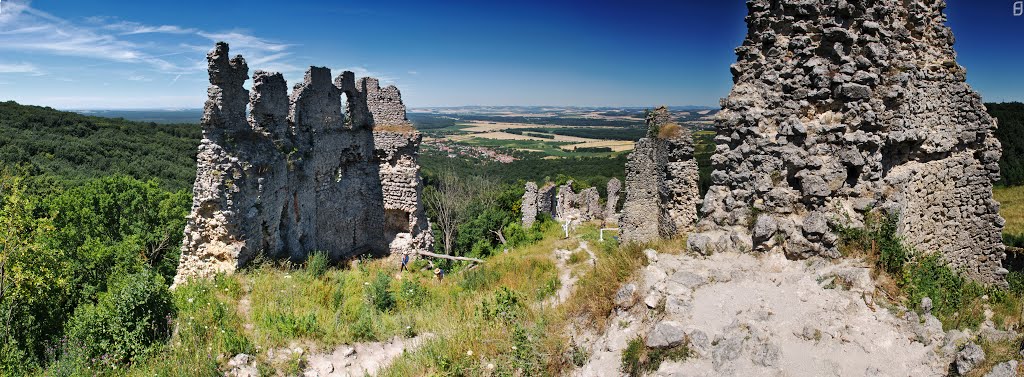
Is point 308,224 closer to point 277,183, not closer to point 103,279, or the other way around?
point 277,183

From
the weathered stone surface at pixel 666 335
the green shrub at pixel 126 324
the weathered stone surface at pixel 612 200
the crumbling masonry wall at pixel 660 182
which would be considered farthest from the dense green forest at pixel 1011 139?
the green shrub at pixel 126 324

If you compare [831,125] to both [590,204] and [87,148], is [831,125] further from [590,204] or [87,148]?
[87,148]

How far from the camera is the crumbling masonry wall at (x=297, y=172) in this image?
8.94m

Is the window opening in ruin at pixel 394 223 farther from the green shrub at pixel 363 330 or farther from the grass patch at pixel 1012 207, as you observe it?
the grass patch at pixel 1012 207

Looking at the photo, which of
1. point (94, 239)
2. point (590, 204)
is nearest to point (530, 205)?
point (590, 204)

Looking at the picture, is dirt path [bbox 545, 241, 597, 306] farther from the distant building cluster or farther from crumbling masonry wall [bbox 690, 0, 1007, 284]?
the distant building cluster

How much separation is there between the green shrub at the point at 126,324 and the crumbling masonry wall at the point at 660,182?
8365 millimetres

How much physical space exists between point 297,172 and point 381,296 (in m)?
4.88

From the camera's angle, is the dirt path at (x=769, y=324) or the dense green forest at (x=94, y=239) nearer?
the dirt path at (x=769, y=324)

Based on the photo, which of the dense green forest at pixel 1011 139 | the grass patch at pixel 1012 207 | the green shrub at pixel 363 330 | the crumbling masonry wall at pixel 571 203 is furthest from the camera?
the dense green forest at pixel 1011 139

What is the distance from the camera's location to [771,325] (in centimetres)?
388

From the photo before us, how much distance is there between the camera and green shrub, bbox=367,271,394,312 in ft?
25.4

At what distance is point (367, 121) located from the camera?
46.4ft

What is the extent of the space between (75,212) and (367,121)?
7445 millimetres
